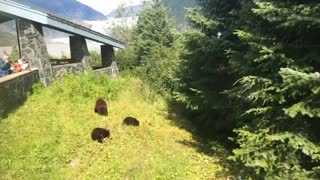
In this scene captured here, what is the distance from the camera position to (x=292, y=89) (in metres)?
6.80

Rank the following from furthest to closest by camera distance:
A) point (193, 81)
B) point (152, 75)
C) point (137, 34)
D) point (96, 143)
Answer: point (137, 34)
point (152, 75)
point (193, 81)
point (96, 143)

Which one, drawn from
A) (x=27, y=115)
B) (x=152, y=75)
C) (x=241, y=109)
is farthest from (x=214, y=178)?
(x=152, y=75)

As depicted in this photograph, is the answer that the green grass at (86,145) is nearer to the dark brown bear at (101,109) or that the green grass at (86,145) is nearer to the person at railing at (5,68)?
the dark brown bear at (101,109)

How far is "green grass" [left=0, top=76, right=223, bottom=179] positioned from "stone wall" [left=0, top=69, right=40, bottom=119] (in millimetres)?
300

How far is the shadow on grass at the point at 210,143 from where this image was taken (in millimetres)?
9695

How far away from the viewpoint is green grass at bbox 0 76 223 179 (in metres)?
8.92

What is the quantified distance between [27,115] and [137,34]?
19558mm

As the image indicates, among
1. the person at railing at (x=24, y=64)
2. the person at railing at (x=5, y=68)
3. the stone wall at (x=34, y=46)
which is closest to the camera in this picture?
the person at railing at (x=24, y=64)

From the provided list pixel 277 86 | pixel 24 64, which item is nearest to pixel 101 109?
pixel 24 64

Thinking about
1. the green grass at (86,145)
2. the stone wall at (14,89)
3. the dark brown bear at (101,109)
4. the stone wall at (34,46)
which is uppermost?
the stone wall at (34,46)

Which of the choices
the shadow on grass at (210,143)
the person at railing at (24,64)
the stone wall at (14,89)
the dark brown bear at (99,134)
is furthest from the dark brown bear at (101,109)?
the person at railing at (24,64)

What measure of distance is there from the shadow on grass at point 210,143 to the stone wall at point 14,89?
5.59 metres

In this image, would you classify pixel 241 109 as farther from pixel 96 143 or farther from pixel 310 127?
pixel 96 143

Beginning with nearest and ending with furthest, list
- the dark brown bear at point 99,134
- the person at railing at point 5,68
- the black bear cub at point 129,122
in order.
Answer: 1. the dark brown bear at point 99,134
2. the black bear cub at point 129,122
3. the person at railing at point 5,68
